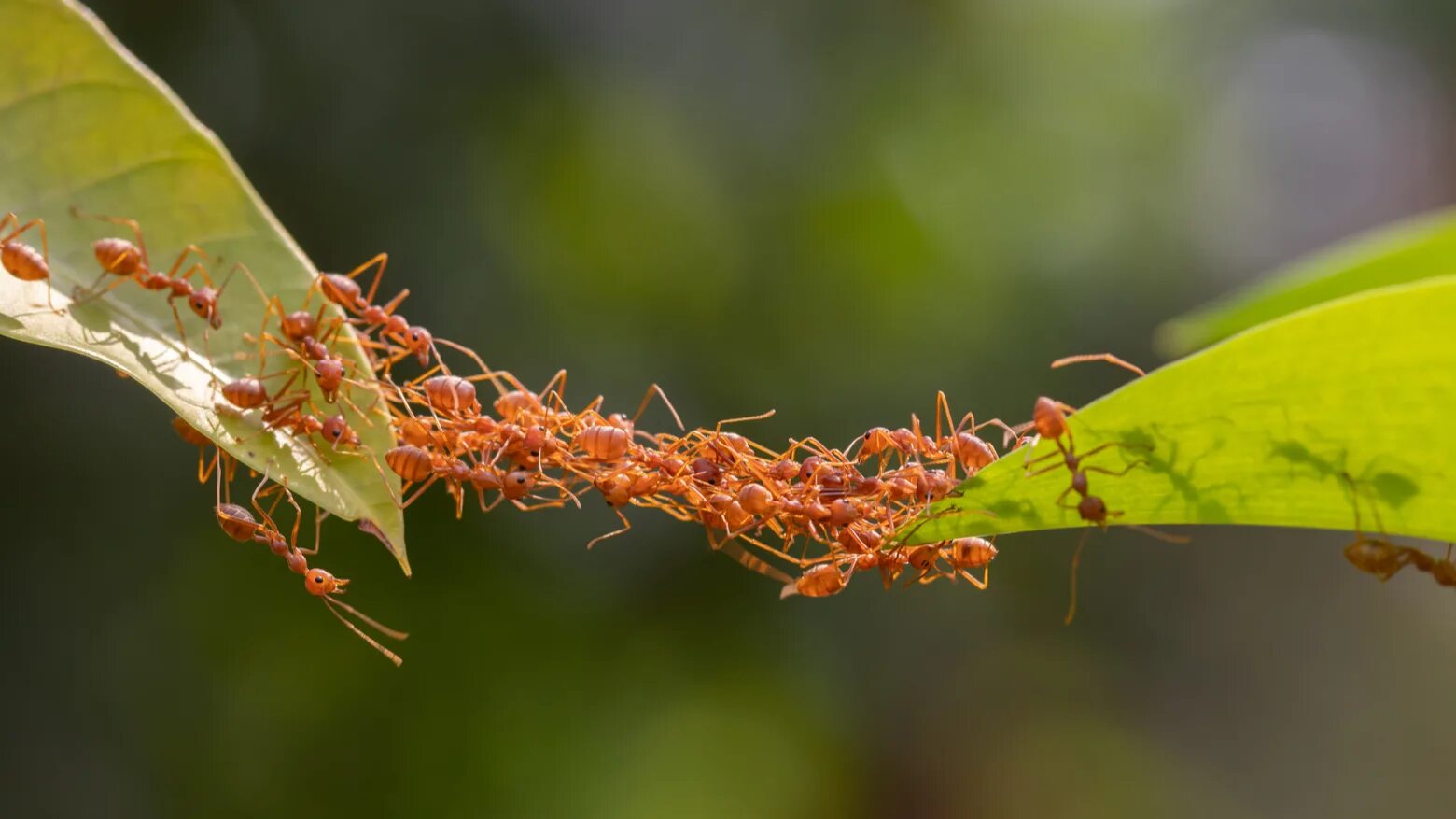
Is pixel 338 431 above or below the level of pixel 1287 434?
below

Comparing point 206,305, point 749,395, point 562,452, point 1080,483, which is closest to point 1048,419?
point 1080,483

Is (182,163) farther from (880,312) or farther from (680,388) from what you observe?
(880,312)

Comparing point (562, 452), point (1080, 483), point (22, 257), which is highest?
point (1080, 483)

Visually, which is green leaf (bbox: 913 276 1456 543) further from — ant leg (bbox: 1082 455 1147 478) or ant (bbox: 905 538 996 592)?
ant (bbox: 905 538 996 592)

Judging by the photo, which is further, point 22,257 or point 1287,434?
point 22,257

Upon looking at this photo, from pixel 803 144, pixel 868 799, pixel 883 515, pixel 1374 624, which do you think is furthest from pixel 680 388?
pixel 1374 624

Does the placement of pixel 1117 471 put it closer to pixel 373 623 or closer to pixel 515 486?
pixel 515 486

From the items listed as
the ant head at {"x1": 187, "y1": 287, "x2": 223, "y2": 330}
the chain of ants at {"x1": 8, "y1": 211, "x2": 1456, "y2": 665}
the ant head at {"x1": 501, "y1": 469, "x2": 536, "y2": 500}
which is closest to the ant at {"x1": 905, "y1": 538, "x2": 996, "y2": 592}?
the chain of ants at {"x1": 8, "y1": 211, "x2": 1456, "y2": 665}
